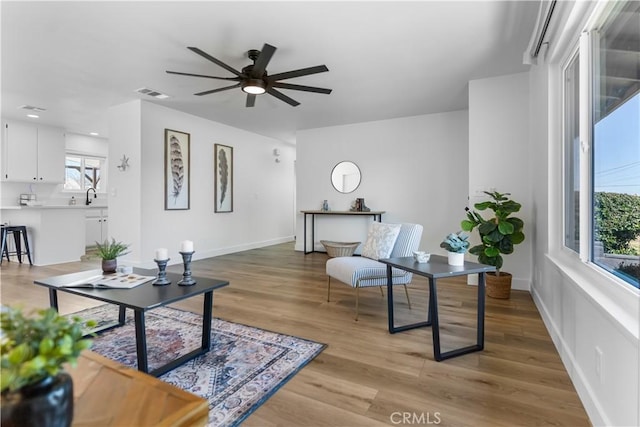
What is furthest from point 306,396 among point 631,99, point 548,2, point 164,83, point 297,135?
point 297,135


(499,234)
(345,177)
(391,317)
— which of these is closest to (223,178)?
(345,177)

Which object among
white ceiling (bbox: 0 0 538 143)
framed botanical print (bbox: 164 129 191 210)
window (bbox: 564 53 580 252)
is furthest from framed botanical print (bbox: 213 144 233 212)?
window (bbox: 564 53 580 252)

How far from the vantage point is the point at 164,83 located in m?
3.97


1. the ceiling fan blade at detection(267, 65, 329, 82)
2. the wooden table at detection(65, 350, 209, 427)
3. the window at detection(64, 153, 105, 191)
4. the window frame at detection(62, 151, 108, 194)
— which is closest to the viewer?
the wooden table at detection(65, 350, 209, 427)

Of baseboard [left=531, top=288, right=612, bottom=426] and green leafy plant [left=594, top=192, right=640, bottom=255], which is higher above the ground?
green leafy plant [left=594, top=192, right=640, bottom=255]

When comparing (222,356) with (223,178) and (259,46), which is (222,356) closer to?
(259,46)

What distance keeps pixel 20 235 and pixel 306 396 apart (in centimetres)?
610

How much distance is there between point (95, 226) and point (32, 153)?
1.78 metres

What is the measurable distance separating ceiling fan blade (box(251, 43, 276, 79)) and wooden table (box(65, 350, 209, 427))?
2.28 meters

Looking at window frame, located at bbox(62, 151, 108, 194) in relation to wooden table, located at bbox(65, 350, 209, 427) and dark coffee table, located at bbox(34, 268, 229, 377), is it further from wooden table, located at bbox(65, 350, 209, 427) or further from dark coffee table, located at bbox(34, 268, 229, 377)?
wooden table, located at bbox(65, 350, 209, 427)

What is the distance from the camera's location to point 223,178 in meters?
6.11

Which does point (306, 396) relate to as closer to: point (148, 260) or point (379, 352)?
point (379, 352)

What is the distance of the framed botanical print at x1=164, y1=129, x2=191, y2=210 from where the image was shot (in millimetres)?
5046

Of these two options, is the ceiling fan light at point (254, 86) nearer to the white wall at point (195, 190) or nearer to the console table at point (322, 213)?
the white wall at point (195, 190)
